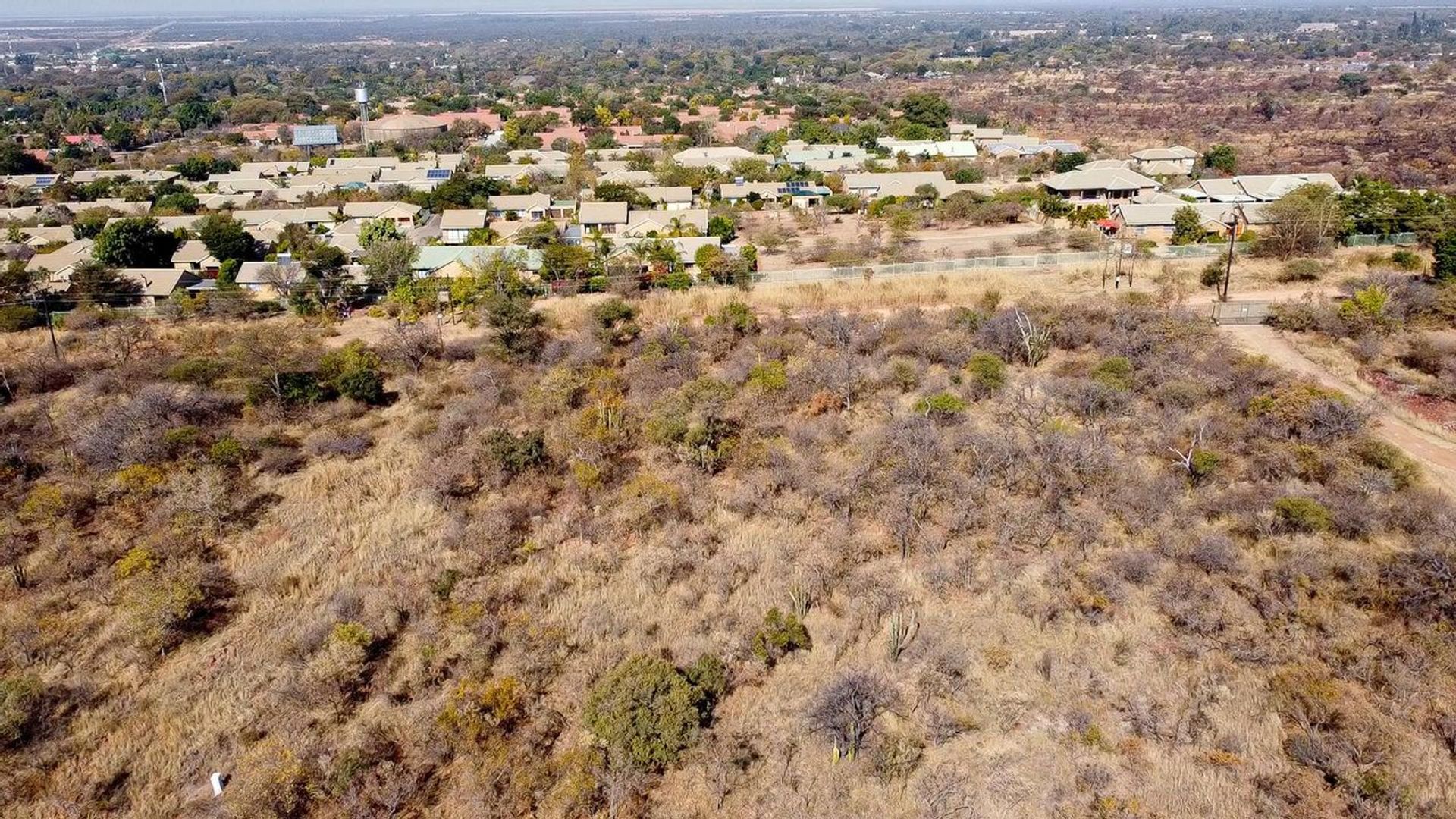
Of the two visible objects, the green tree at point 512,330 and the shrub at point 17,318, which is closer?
the green tree at point 512,330

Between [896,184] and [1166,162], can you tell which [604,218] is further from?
[1166,162]

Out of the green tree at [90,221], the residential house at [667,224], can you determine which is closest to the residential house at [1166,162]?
the residential house at [667,224]

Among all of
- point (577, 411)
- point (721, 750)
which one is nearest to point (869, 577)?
point (721, 750)

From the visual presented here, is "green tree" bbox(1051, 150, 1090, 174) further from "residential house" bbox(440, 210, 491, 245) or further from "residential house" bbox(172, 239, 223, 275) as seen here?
"residential house" bbox(172, 239, 223, 275)

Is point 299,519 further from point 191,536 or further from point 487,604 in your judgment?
point 487,604

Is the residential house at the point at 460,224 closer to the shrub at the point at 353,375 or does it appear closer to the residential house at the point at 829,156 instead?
the shrub at the point at 353,375

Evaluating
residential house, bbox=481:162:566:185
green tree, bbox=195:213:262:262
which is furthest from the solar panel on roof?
green tree, bbox=195:213:262:262
